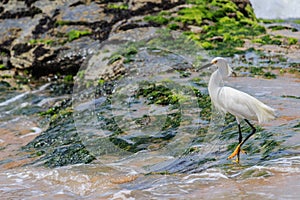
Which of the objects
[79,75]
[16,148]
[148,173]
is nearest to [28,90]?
[79,75]

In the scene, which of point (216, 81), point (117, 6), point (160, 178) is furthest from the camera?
point (117, 6)

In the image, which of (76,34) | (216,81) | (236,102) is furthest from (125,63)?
(236,102)

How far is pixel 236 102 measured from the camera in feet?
20.9

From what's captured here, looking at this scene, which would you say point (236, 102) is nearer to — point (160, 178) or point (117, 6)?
point (160, 178)

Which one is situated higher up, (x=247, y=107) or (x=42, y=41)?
(x=247, y=107)

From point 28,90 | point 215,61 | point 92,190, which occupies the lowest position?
point 28,90

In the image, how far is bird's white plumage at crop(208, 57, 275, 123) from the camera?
633 cm

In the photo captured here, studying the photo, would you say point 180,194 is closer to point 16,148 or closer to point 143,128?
point 143,128

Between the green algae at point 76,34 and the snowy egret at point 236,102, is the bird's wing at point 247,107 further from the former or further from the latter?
the green algae at point 76,34

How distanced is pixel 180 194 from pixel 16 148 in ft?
18.1

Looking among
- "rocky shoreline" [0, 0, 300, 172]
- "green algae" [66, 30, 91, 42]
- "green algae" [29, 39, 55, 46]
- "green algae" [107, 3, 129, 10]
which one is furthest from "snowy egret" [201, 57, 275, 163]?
"green algae" [107, 3, 129, 10]

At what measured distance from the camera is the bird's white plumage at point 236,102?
6328 millimetres

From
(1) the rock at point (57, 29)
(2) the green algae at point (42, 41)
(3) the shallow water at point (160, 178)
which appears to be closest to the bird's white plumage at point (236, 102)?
(3) the shallow water at point (160, 178)

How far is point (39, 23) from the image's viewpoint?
733 inches
